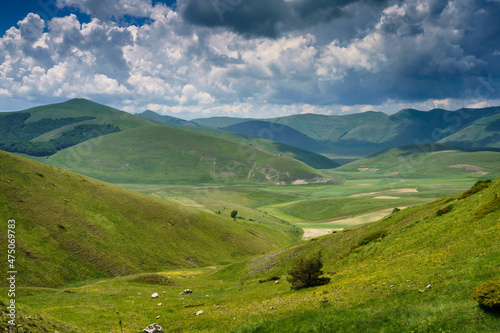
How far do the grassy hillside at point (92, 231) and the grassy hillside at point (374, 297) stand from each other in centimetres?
1936

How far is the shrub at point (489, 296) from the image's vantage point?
13.9m

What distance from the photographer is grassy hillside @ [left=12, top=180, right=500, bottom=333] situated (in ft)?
54.2

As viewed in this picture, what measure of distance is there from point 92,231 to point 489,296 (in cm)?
7919

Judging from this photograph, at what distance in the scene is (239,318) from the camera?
23.2m

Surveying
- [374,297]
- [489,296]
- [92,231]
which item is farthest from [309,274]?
[92,231]

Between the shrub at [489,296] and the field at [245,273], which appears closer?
A: the shrub at [489,296]

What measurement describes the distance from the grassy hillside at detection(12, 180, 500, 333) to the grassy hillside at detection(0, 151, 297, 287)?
19.4 metres

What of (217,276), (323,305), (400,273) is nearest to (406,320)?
(323,305)

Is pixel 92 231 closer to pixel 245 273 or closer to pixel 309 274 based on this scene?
pixel 245 273

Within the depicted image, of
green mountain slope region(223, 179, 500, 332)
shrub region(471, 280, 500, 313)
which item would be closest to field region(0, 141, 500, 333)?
green mountain slope region(223, 179, 500, 332)

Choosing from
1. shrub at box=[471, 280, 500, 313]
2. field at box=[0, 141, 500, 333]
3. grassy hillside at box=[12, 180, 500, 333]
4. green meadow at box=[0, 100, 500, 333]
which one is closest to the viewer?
shrub at box=[471, 280, 500, 313]

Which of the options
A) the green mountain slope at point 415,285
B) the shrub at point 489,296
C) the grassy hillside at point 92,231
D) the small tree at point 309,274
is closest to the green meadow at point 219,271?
the green mountain slope at point 415,285

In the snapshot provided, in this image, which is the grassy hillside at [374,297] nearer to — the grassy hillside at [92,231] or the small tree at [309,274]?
the small tree at [309,274]

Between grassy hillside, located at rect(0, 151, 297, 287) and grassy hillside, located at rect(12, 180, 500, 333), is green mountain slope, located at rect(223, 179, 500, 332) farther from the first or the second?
grassy hillside, located at rect(0, 151, 297, 287)
